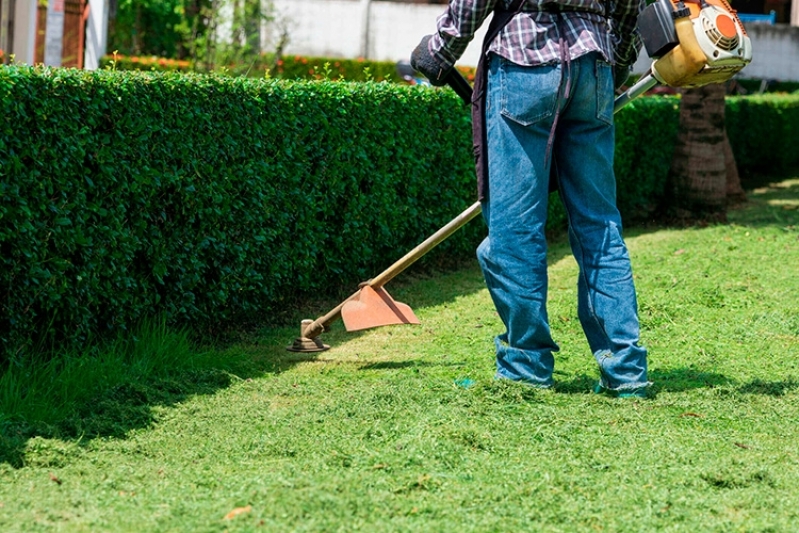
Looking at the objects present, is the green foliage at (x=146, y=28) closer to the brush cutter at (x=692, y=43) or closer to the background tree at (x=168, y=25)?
the background tree at (x=168, y=25)

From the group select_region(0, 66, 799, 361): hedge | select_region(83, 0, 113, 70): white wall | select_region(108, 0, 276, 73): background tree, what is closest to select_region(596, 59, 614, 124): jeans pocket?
select_region(0, 66, 799, 361): hedge

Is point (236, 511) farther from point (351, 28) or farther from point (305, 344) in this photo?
point (351, 28)

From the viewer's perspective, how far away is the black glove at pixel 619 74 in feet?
16.4

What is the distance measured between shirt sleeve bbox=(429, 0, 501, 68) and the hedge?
154cm

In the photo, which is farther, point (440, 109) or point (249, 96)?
point (440, 109)

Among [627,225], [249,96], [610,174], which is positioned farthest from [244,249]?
[627,225]

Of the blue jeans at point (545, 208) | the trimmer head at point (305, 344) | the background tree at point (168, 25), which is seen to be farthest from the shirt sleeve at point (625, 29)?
the background tree at point (168, 25)

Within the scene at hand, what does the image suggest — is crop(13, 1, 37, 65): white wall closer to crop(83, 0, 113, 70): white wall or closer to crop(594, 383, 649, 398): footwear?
crop(83, 0, 113, 70): white wall

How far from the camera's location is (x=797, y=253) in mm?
9211

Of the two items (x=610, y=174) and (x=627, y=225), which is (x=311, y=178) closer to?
(x=610, y=174)

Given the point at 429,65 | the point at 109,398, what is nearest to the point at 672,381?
the point at 429,65

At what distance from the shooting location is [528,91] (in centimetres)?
454

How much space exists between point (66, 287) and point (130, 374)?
0.47 metres

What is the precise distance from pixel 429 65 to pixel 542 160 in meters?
0.63
